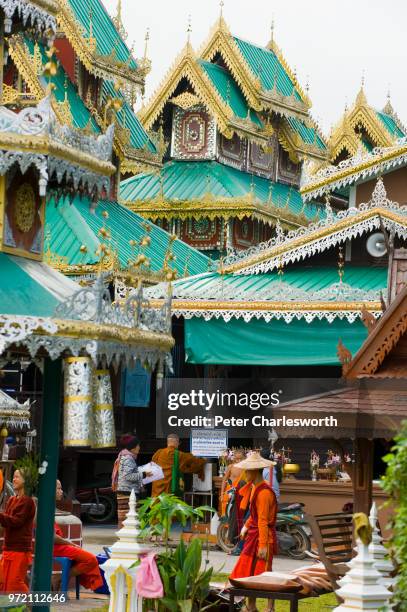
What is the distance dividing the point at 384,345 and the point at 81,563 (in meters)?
3.69

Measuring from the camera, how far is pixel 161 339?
12.9 metres

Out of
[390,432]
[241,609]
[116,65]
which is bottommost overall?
[241,609]

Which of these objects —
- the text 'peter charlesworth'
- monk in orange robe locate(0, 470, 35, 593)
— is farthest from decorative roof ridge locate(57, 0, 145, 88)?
monk in orange robe locate(0, 470, 35, 593)

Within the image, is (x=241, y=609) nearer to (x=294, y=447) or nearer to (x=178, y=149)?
(x=294, y=447)

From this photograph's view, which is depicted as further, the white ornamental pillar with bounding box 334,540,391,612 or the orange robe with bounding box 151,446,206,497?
the orange robe with bounding box 151,446,206,497

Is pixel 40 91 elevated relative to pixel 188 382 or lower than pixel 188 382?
elevated

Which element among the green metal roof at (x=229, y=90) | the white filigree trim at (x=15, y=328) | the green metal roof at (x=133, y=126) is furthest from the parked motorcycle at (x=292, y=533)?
the green metal roof at (x=229, y=90)

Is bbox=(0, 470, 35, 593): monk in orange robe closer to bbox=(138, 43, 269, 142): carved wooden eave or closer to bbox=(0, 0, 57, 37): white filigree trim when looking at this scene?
bbox=(0, 0, 57, 37): white filigree trim

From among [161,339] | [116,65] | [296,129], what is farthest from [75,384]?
[296,129]

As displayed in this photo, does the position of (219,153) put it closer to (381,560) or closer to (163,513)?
(163,513)

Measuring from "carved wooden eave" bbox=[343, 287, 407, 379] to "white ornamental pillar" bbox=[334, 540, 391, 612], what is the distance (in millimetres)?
5060

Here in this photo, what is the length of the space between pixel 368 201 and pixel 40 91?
6012 millimetres

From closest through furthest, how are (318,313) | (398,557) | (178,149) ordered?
1. (398,557)
2. (318,313)
3. (178,149)

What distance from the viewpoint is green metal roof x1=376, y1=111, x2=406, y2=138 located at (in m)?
38.8
